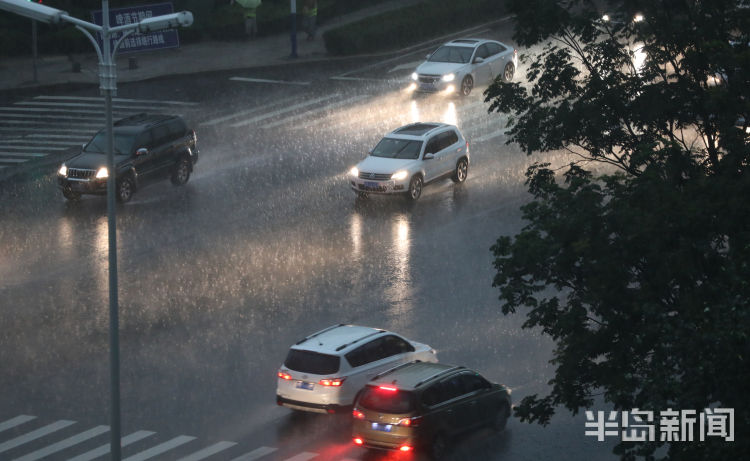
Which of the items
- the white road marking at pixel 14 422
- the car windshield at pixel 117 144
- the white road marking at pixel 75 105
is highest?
the white road marking at pixel 75 105

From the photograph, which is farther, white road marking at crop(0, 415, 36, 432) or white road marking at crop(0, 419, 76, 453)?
white road marking at crop(0, 415, 36, 432)

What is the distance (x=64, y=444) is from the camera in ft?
64.8

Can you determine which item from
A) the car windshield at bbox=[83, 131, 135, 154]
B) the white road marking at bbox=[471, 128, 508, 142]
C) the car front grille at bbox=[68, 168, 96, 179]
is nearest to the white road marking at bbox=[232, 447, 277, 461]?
the car front grille at bbox=[68, 168, 96, 179]

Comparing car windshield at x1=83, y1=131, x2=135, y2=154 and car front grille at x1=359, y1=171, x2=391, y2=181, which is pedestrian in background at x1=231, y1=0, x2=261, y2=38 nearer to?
car windshield at x1=83, y1=131, x2=135, y2=154

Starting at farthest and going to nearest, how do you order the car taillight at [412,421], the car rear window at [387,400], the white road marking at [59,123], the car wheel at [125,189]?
the white road marking at [59,123] → the car wheel at [125,189] → the car rear window at [387,400] → the car taillight at [412,421]

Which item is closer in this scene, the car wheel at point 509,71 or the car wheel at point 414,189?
the car wheel at point 414,189

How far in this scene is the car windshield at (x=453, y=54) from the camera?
140ft

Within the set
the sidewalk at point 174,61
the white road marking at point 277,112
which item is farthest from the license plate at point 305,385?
the sidewalk at point 174,61

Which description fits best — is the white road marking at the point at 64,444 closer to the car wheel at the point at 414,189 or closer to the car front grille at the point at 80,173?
the car front grille at the point at 80,173

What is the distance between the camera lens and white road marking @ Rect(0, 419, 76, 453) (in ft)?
64.7

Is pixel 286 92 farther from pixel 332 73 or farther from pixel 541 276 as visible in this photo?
pixel 541 276

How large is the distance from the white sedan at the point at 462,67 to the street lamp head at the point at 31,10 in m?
26.6

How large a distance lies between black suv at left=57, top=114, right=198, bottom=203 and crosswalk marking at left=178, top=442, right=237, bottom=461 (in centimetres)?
1441

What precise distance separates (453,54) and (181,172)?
12.9 meters
